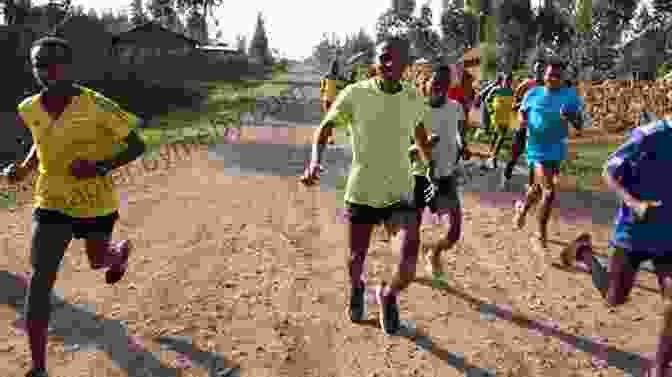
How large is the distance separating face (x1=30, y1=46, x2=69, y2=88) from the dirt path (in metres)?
1.88

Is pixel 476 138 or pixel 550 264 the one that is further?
pixel 476 138

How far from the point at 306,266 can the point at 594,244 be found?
3563mm

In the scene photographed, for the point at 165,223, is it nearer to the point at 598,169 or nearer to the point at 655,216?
the point at 655,216

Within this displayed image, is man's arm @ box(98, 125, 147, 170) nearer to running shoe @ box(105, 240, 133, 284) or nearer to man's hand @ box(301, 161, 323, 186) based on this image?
running shoe @ box(105, 240, 133, 284)

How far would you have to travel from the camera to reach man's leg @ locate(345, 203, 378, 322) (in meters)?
4.12

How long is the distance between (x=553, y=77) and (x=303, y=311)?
11.2 ft

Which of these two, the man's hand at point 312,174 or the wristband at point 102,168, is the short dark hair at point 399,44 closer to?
the man's hand at point 312,174

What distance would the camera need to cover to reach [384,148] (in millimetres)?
3898

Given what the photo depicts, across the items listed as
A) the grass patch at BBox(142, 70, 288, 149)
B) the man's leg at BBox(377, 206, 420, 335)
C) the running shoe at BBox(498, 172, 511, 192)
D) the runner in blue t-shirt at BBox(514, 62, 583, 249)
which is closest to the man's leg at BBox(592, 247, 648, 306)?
the man's leg at BBox(377, 206, 420, 335)

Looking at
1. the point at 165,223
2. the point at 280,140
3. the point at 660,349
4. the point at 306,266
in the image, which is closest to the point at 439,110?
the point at 306,266

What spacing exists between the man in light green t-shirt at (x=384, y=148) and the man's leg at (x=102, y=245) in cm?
134

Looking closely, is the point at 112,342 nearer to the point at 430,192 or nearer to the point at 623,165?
the point at 430,192

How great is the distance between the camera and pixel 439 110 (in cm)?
504

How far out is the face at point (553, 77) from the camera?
5.85 m
